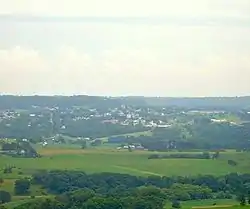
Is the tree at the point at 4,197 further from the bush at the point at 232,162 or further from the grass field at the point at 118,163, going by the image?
the bush at the point at 232,162

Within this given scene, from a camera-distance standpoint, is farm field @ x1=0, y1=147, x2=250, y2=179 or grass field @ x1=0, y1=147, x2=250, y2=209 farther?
farm field @ x1=0, y1=147, x2=250, y2=179

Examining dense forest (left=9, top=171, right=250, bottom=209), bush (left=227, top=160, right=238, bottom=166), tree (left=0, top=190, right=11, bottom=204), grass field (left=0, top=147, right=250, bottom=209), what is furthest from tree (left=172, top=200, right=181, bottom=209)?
bush (left=227, top=160, right=238, bottom=166)

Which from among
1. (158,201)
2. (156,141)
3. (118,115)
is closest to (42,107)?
(118,115)

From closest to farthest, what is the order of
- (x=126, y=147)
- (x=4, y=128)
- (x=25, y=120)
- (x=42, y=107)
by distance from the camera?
(x=4, y=128) < (x=126, y=147) < (x=25, y=120) < (x=42, y=107)

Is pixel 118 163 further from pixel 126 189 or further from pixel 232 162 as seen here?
pixel 126 189

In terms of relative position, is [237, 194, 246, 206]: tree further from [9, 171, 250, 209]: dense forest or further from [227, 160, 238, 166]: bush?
[227, 160, 238, 166]: bush

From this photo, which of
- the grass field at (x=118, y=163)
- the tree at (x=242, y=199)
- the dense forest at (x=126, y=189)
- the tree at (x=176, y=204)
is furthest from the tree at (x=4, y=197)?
the tree at (x=242, y=199)

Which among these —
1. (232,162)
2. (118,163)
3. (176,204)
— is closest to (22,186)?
(176,204)

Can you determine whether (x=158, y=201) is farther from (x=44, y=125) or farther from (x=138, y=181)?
(x=44, y=125)
